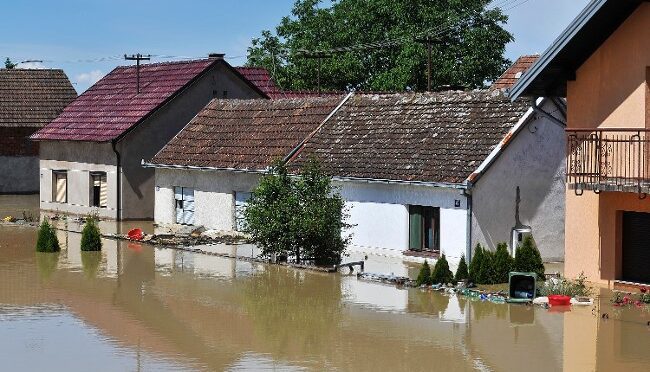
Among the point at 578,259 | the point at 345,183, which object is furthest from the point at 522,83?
the point at 345,183

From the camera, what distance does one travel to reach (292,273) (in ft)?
96.8

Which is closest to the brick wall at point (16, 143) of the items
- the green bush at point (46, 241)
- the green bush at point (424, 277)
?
the green bush at point (46, 241)

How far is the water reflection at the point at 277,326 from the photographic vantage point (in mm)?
18844

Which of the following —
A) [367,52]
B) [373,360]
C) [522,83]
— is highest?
[367,52]

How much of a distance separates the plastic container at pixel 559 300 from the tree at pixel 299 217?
745cm

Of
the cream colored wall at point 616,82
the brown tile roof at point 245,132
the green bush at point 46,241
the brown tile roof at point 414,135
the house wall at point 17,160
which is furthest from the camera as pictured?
the house wall at point 17,160

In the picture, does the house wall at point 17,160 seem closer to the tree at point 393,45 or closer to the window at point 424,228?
the tree at point 393,45

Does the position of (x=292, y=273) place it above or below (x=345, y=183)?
below

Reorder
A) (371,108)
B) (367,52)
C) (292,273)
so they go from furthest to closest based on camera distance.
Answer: (367,52), (371,108), (292,273)

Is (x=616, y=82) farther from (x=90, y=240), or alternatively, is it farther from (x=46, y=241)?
(x=46, y=241)

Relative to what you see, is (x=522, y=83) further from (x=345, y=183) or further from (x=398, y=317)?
(x=345, y=183)

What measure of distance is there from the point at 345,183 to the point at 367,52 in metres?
36.0

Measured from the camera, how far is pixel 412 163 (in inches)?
1255

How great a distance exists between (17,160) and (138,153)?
1816cm
